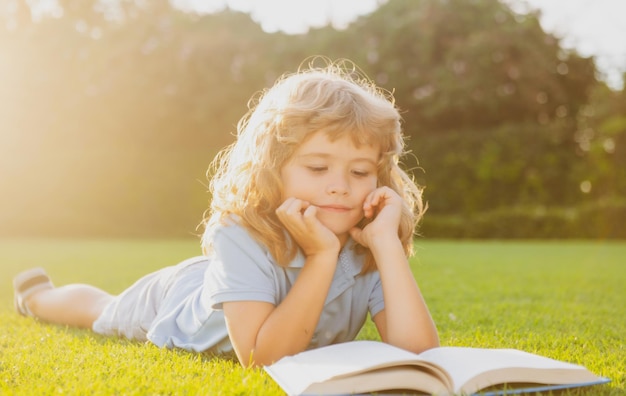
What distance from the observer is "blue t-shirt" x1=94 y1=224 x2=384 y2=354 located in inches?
109

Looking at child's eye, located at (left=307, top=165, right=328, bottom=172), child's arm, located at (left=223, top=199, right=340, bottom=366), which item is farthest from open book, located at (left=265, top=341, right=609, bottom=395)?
child's eye, located at (left=307, top=165, right=328, bottom=172)

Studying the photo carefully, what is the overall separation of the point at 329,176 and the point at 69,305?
84.0 inches

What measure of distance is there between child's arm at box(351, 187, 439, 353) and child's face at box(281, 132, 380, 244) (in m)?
0.11

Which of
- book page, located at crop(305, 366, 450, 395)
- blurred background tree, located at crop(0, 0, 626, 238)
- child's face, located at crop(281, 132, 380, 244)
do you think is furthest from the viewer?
blurred background tree, located at crop(0, 0, 626, 238)

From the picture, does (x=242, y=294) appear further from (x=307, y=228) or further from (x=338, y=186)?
(x=338, y=186)

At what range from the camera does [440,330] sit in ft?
12.9

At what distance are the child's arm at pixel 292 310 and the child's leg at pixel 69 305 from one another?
5.66 ft

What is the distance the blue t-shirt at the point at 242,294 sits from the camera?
277 centimetres

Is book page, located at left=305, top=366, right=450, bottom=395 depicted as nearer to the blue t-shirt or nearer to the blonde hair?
the blue t-shirt

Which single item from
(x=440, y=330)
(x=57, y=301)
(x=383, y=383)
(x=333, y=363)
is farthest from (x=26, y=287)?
(x=383, y=383)

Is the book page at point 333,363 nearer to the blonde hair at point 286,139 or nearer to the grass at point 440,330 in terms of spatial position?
the grass at point 440,330

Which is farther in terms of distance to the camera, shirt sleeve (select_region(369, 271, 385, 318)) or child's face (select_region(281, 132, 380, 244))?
shirt sleeve (select_region(369, 271, 385, 318))

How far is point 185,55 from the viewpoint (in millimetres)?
19625

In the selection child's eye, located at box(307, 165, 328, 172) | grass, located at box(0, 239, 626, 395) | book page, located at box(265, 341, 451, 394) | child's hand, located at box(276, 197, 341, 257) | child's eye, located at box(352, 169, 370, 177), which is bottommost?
grass, located at box(0, 239, 626, 395)
